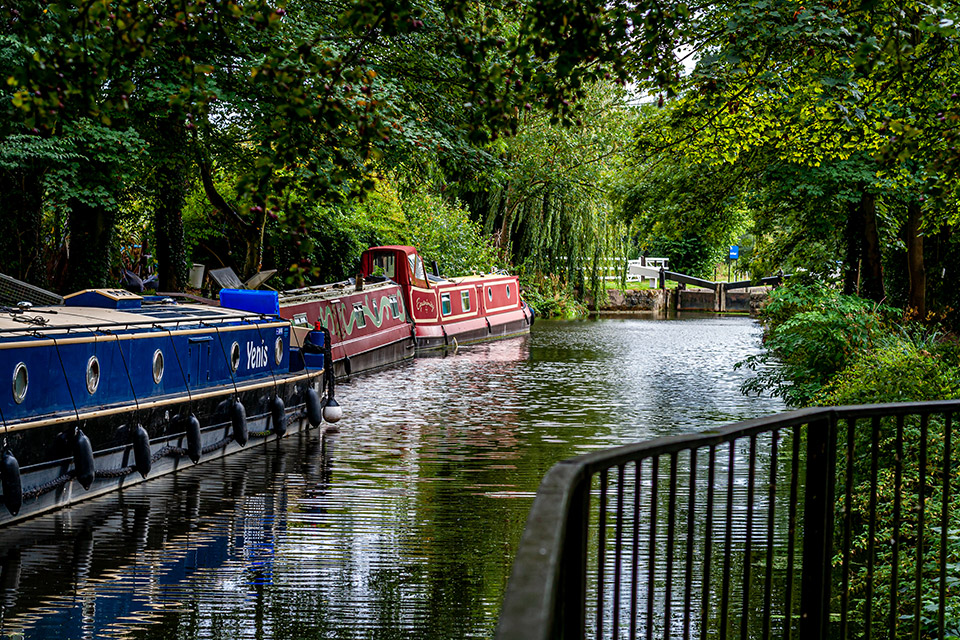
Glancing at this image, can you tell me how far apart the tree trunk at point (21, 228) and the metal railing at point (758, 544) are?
46.9 ft

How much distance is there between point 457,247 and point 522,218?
5394 millimetres

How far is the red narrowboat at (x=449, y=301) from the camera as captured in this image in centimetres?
3116

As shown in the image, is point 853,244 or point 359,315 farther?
point 359,315

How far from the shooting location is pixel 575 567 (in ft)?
7.61

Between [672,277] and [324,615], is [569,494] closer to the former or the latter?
[324,615]

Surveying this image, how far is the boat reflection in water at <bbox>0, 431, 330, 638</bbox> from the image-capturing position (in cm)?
693

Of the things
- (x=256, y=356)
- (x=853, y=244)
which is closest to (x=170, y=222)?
(x=256, y=356)

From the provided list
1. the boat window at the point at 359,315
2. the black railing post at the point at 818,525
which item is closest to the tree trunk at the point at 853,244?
the boat window at the point at 359,315

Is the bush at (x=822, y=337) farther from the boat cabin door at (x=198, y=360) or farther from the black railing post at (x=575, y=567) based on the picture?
the black railing post at (x=575, y=567)

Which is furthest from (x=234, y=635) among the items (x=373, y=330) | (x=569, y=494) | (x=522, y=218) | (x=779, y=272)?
(x=522, y=218)

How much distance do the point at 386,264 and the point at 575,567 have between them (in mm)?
29196

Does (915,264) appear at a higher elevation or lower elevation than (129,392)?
higher

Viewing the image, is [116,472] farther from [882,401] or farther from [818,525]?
[818,525]

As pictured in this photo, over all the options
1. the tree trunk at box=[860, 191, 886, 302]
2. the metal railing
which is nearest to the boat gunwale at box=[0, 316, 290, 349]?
the metal railing
